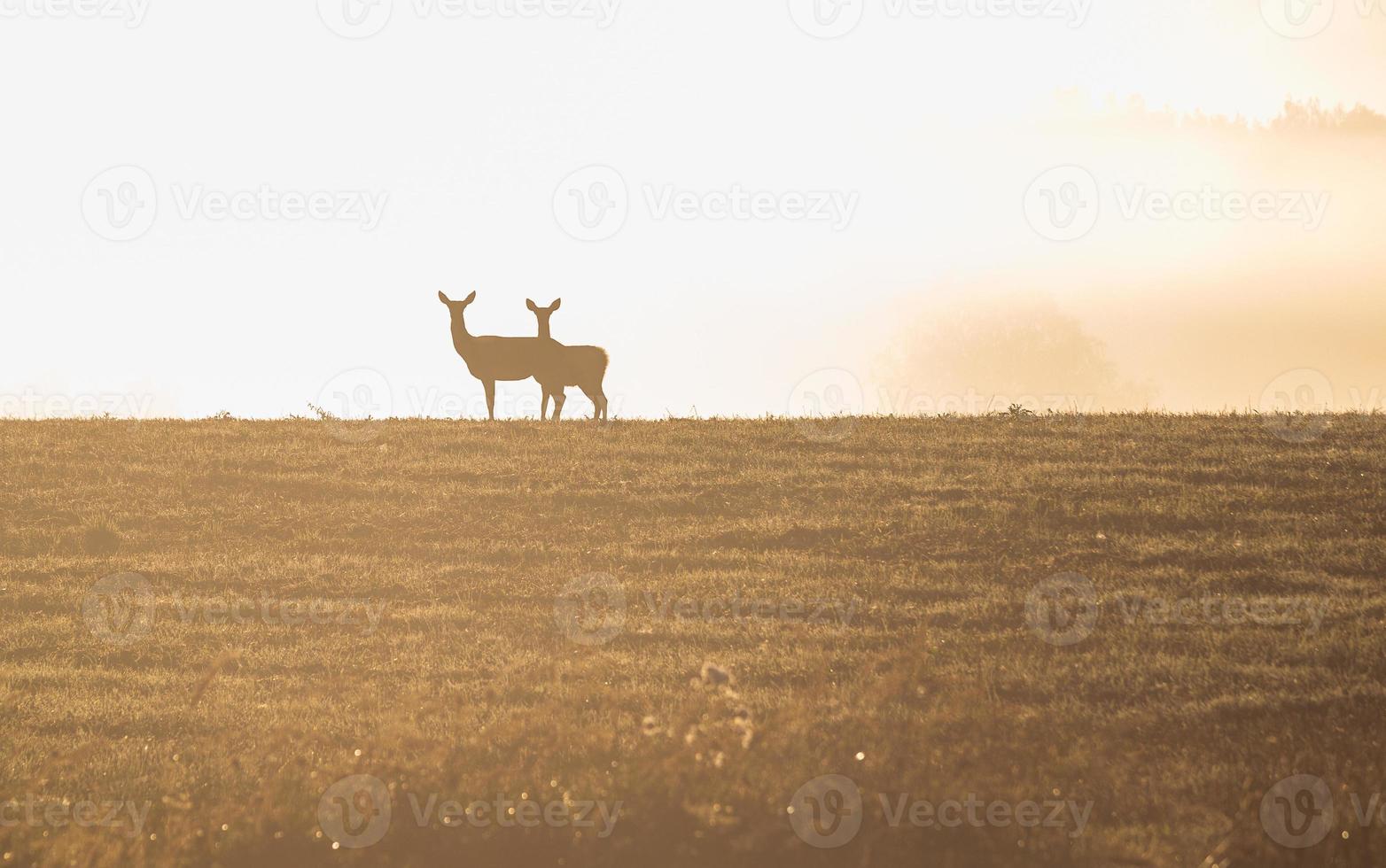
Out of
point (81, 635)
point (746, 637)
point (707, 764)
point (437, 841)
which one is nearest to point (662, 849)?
point (707, 764)

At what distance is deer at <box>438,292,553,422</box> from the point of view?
28984 millimetres

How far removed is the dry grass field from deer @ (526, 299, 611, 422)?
153cm

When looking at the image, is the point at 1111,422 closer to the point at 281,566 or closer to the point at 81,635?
the point at 281,566

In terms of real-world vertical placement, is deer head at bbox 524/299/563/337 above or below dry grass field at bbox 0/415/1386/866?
above

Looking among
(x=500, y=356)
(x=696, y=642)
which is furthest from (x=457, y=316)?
(x=696, y=642)

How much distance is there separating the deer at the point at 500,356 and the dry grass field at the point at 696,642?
4.71ft

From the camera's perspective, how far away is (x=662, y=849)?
9.75 metres

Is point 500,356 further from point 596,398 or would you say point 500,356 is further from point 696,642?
point 696,642

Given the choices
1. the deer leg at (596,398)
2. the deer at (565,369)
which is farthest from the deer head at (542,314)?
the deer leg at (596,398)

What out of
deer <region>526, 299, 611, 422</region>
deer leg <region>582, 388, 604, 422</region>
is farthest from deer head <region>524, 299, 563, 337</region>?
deer leg <region>582, 388, 604, 422</region>

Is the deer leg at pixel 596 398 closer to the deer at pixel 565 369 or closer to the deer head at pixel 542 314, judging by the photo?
the deer at pixel 565 369

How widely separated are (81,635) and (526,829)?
1000 centimetres

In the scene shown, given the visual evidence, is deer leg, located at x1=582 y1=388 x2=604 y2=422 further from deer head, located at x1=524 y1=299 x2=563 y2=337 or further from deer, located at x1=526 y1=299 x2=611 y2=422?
deer head, located at x1=524 y1=299 x2=563 y2=337

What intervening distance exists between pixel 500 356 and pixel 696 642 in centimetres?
1476
